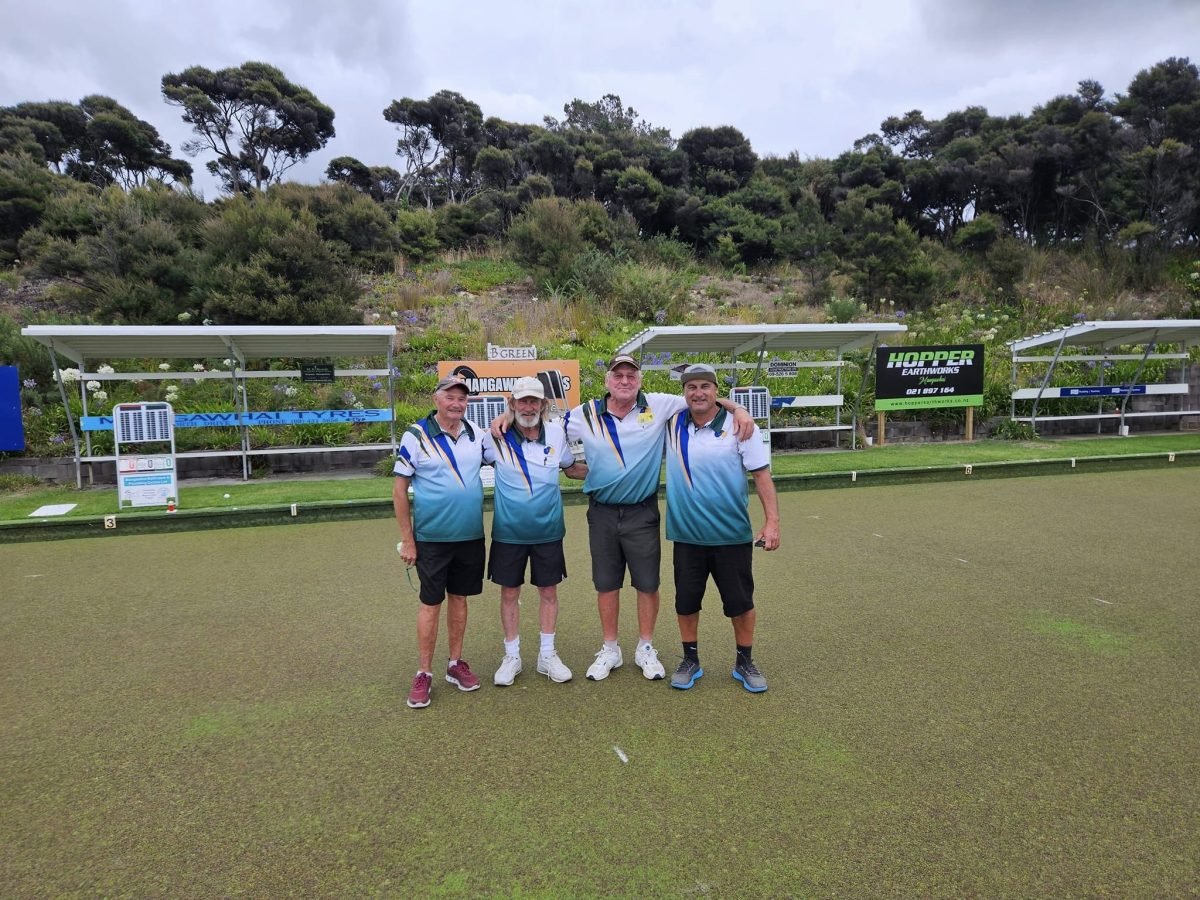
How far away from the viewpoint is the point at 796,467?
9.44m

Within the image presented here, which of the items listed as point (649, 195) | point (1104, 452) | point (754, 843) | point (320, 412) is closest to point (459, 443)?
point (754, 843)

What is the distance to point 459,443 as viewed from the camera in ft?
10.6

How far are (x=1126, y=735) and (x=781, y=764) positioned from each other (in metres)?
1.39

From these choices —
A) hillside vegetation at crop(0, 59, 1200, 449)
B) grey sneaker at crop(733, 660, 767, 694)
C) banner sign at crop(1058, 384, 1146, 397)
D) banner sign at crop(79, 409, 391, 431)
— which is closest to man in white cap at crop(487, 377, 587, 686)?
grey sneaker at crop(733, 660, 767, 694)

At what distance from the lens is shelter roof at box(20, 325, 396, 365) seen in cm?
833

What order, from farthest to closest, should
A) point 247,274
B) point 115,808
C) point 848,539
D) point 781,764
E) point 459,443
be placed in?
point 247,274
point 848,539
point 459,443
point 781,764
point 115,808

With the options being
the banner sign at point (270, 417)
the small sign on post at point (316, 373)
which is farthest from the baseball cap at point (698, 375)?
the small sign on post at point (316, 373)

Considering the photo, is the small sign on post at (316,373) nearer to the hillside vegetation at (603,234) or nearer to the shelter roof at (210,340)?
the shelter roof at (210,340)

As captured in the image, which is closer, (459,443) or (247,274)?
(459,443)

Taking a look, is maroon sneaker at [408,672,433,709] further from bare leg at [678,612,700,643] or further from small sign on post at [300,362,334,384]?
small sign on post at [300,362,334,384]

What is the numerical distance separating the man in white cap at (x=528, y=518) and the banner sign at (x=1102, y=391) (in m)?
11.3

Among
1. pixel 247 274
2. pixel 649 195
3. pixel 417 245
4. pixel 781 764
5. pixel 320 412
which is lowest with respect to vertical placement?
pixel 781 764

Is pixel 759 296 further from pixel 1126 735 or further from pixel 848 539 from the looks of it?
pixel 1126 735

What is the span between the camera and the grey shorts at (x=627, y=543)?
3326 millimetres
